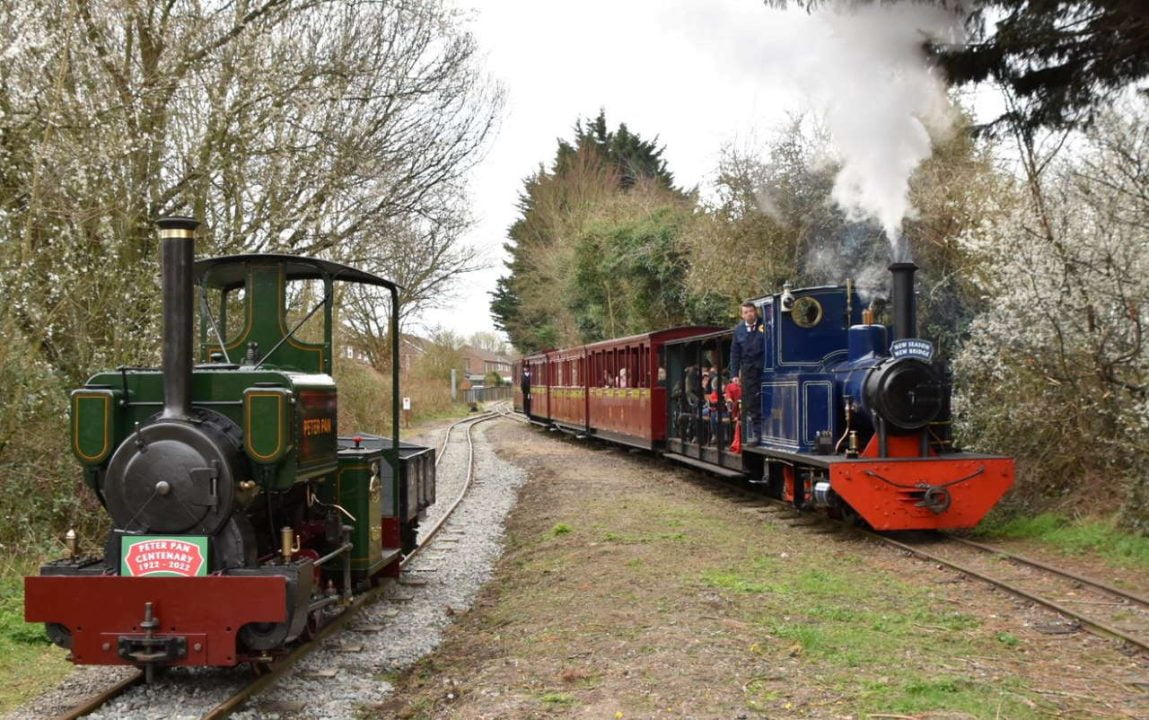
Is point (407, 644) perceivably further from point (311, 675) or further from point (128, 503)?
point (128, 503)

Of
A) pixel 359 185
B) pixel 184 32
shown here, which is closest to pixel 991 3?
pixel 184 32

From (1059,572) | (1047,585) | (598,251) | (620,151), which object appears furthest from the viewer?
(620,151)

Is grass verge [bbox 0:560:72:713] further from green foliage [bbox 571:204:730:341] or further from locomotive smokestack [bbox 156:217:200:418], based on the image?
green foliage [bbox 571:204:730:341]

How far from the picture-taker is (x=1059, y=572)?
323 inches

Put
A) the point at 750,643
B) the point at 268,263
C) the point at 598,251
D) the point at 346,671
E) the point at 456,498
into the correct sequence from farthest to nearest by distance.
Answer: the point at 598,251 → the point at 456,498 → the point at 268,263 → the point at 346,671 → the point at 750,643

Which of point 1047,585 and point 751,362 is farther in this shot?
point 751,362

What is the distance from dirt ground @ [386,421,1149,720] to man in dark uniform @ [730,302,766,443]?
265cm

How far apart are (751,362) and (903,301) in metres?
2.77

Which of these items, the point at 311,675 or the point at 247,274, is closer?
the point at 311,675

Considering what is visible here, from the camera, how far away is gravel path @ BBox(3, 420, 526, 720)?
5.35 metres

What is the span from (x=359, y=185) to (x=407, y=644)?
817 centimetres

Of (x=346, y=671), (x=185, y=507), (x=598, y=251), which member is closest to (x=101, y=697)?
(x=185, y=507)

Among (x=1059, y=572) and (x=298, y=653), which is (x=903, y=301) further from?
(x=298, y=653)

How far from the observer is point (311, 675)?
6.00m
